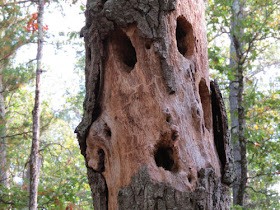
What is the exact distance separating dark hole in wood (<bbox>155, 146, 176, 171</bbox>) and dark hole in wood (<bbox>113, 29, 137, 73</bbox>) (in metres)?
0.69

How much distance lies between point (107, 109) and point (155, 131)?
1.56ft

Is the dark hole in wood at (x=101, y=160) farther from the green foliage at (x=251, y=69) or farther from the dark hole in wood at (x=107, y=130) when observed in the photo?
the green foliage at (x=251, y=69)

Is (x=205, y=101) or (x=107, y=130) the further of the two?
(x=205, y=101)

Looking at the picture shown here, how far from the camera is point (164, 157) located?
7.63 ft

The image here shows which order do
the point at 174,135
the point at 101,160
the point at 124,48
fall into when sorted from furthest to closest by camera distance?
1. the point at 124,48
2. the point at 101,160
3. the point at 174,135

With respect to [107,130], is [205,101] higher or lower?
higher

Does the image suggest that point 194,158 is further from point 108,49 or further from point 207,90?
point 108,49

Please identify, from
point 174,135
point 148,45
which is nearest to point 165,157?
point 174,135

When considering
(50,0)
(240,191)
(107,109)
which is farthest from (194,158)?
(50,0)

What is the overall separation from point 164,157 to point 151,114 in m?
0.34

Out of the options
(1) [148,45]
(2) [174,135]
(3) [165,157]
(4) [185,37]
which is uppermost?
(4) [185,37]

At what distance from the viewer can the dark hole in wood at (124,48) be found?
8.54ft

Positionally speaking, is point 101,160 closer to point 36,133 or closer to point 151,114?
point 151,114

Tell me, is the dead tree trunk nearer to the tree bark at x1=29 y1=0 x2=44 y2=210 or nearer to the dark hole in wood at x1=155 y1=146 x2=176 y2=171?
the dark hole in wood at x1=155 y1=146 x2=176 y2=171
